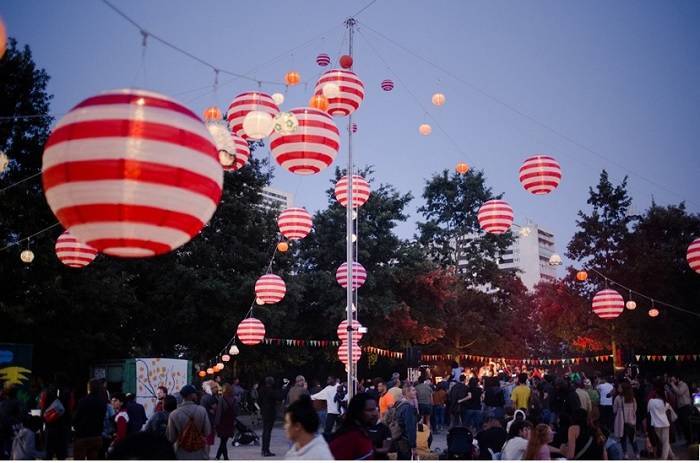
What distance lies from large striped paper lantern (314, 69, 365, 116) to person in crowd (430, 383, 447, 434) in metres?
11.0

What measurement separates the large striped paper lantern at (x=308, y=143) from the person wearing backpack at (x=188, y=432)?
3.25 metres

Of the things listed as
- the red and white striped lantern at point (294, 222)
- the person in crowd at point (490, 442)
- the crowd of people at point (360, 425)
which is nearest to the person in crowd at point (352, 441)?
the crowd of people at point (360, 425)

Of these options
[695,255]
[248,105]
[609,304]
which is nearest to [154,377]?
[248,105]

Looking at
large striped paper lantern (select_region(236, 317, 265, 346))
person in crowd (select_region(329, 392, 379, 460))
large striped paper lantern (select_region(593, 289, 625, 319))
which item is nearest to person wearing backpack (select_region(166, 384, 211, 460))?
person in crowd (select_region(329, 392, 379, 460))

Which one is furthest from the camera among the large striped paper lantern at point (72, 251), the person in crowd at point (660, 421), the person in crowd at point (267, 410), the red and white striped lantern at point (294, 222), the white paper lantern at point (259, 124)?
the red and white striped lantern at point (294, 222)

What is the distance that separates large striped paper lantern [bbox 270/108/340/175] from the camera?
7691mm

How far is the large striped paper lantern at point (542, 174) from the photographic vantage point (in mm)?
11773

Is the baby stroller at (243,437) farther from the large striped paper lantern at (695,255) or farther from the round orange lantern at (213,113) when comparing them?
the large striped paper lantern at (695,255)

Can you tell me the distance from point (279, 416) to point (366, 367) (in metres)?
5.96

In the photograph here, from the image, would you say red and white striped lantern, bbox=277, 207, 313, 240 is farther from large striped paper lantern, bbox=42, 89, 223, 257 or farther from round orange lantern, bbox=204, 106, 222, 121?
large striped paper lantern, bbox=42, 89, 223, 257

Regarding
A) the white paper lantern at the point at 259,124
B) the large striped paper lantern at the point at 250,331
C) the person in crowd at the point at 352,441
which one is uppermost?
the white paper lantern at the point at 259,124

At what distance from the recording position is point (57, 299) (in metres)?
17.8

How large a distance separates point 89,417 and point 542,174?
882 cm

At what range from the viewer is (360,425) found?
17.4ft
